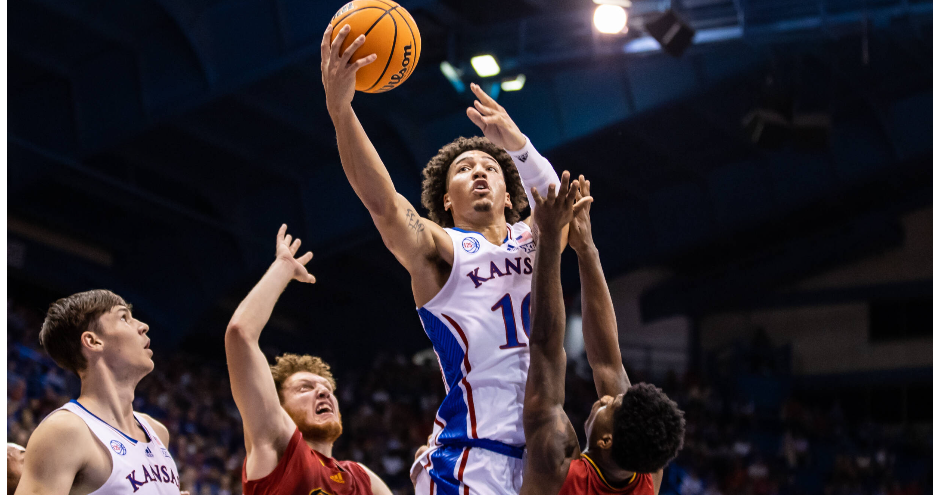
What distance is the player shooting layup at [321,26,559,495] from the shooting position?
11.7 ft

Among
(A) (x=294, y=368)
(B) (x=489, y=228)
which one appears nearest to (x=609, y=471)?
(B) (x=489, y=228)

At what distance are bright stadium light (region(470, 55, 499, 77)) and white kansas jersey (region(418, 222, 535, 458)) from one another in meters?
8.85

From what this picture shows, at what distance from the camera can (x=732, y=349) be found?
2264 centimetres

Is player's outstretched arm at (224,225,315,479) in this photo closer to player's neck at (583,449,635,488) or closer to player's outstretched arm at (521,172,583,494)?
player's outstretched arm at (521,172,583,494)

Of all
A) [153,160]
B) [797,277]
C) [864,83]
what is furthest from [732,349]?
[153,160]

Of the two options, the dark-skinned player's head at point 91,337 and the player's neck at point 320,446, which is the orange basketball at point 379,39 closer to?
the dark-skinned player's head at point 91,337

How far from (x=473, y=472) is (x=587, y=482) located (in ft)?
1.37

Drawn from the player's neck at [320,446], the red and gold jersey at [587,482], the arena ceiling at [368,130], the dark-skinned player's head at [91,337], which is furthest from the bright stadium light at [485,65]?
the red and gold jersey at [587,482]

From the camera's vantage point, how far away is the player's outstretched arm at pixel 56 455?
126 inches

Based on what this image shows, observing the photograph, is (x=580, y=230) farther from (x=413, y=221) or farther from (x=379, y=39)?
(x=379, y=39)

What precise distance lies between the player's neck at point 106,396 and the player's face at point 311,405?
3.05 ft

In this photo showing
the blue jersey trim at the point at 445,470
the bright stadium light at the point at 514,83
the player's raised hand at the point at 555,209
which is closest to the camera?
the player's raised hand at the point at 555,209

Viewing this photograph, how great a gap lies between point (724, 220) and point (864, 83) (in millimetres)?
3896

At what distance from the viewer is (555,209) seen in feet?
11.2
